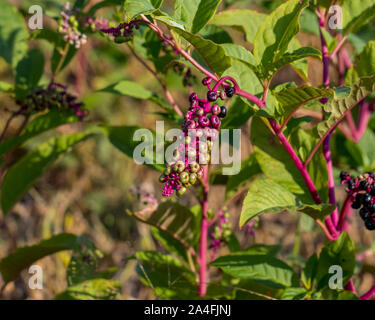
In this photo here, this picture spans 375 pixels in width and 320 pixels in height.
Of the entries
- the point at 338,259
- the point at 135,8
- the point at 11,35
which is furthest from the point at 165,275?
the point at 11,35

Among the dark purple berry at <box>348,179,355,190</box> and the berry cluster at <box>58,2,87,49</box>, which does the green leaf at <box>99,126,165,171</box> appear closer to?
the berry cluster at <box>58,2,87,49</box>

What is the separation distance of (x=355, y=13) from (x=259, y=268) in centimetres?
74

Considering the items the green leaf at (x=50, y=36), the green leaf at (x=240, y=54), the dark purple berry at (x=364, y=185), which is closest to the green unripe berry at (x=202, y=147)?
the green leaf at (x=240, y=54)

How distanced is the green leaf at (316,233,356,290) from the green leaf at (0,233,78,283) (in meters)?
0.78

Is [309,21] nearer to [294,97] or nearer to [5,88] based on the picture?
[294,97]

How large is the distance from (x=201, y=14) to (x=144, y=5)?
172 millimetres

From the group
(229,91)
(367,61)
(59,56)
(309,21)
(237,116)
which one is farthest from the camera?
(309,21)

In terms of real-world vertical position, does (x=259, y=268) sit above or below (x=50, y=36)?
below

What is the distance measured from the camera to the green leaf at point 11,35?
1697 mm

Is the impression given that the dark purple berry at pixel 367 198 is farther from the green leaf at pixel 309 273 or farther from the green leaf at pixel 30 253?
the green leaf at pixel 30 253

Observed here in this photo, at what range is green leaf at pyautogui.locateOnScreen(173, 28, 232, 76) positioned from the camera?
95cm

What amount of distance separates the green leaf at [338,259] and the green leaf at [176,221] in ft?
1.39

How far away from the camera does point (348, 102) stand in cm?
108
